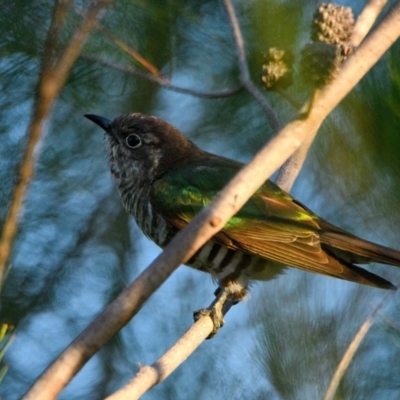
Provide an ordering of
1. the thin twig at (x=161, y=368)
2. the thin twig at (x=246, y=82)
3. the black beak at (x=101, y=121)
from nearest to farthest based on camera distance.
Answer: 1. the thin twig at (x=161, y=368)
2. the thin twig at (x=246, y=82)
3. the black beak at (x=101, y=121)

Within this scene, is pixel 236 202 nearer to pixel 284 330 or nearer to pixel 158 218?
pixel 284 330

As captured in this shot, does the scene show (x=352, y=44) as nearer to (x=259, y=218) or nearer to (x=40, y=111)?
(x=259, y=218)

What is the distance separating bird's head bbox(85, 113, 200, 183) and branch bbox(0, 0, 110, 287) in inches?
90.6

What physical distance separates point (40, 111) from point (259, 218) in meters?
2.06

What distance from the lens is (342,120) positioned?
3.48 meters

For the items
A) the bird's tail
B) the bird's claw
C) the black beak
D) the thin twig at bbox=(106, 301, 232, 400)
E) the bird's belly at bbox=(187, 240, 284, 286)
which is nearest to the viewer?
the thin twig at bbox=(106, 301, 232, 400)

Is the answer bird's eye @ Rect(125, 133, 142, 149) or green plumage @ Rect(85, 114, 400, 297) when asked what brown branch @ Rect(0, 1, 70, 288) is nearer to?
green plumage @ Rect(85, 114, 400, 297)

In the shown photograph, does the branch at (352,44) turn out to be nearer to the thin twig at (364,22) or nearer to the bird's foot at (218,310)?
the thin twig at (364,22)

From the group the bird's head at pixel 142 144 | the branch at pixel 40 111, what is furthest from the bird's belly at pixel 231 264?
the branch at pixel 40 111

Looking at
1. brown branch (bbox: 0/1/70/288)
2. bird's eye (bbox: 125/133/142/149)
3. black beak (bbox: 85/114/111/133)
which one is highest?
bird's eye (bbox: 125/133/142/149)

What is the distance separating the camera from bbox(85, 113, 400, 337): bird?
11.2 ft

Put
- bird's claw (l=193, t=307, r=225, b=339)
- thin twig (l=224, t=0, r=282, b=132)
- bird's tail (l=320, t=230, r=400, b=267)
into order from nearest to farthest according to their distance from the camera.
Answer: bird's tail (l=320, t=230, r=400, b=267) → bird's claw (l=193, t=307, r=225, b=339) → thin twig (l=224, t=0, r=282, b=132)

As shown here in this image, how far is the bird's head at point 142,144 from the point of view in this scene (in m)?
4.22

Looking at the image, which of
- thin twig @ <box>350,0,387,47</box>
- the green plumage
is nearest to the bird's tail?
the green plumage
